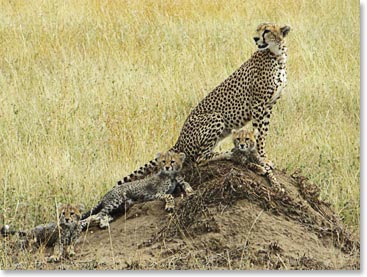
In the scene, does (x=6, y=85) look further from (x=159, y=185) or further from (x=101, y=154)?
(x=159, y=185)

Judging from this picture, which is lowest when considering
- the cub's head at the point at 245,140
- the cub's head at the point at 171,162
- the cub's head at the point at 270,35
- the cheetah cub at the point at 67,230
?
A: the cheetah cub at the point at 67,230

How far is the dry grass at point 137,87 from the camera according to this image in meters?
7.31

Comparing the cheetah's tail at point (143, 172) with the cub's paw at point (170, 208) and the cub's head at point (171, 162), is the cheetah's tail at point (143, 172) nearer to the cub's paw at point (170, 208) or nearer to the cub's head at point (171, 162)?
the cub's head at point (171, 162)

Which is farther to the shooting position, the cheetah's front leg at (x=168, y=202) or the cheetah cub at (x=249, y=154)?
the cheetah cub at (x=249, y=154)

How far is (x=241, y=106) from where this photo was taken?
6.73 metres

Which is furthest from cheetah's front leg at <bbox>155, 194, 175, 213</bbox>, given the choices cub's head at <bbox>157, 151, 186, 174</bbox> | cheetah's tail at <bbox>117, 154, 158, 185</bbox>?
cheetah's tail at <bbox>117, 154, 158, 185</bbox>

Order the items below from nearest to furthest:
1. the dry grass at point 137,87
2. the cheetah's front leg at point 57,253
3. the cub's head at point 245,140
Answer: the cheetah's front leg at point 57,253
the cub's head at point 245,140
the dry grass at point 137,87

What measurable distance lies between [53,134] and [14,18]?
3.06 m

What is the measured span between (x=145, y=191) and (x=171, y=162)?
0.81 feet

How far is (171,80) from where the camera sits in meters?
9.12

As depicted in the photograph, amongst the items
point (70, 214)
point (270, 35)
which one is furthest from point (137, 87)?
point (70, 214)

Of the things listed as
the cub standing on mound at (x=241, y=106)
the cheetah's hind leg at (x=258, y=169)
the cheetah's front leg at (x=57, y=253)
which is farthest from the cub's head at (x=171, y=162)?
the cheetah's front leg at (x=57, y=253)

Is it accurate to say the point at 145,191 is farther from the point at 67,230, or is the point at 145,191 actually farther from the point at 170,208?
the point at 67,230

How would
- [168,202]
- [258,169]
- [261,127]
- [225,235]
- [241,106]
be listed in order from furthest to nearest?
[241,106]
[261,127]
[258,169]
[168,202]
[225,235]
